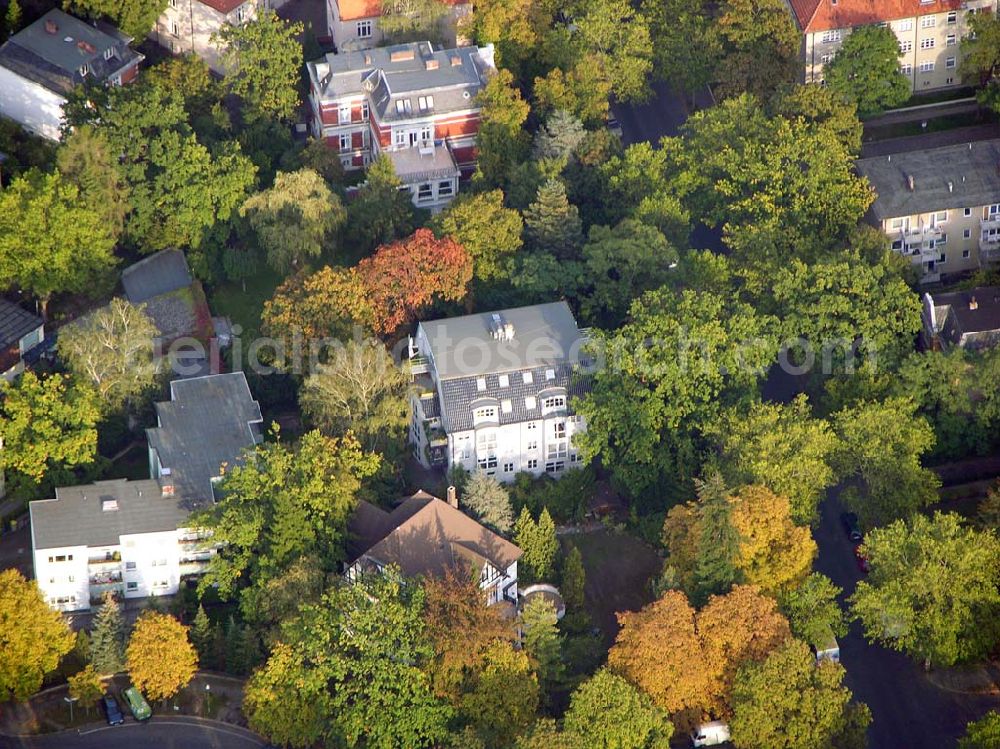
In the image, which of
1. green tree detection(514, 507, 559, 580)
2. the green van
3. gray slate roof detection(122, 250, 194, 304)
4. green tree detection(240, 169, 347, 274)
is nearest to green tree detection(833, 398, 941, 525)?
green tree detection(514, 507, 559, 580)

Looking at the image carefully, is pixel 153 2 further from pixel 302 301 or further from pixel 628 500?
pixel 628 500

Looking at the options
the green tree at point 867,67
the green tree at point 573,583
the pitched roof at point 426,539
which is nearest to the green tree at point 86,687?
the pitched roof at point 426,539

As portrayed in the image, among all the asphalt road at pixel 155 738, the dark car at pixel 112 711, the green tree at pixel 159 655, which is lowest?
the asphalt road at pixel 155 738

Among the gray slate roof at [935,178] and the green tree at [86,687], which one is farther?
the gray slate roof at [935,178]

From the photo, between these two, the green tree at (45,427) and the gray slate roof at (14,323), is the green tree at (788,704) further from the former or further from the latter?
the gray slate roof at (14,323)

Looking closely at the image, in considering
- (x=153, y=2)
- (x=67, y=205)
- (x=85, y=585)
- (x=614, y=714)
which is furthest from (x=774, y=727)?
(x=153, y=2)
